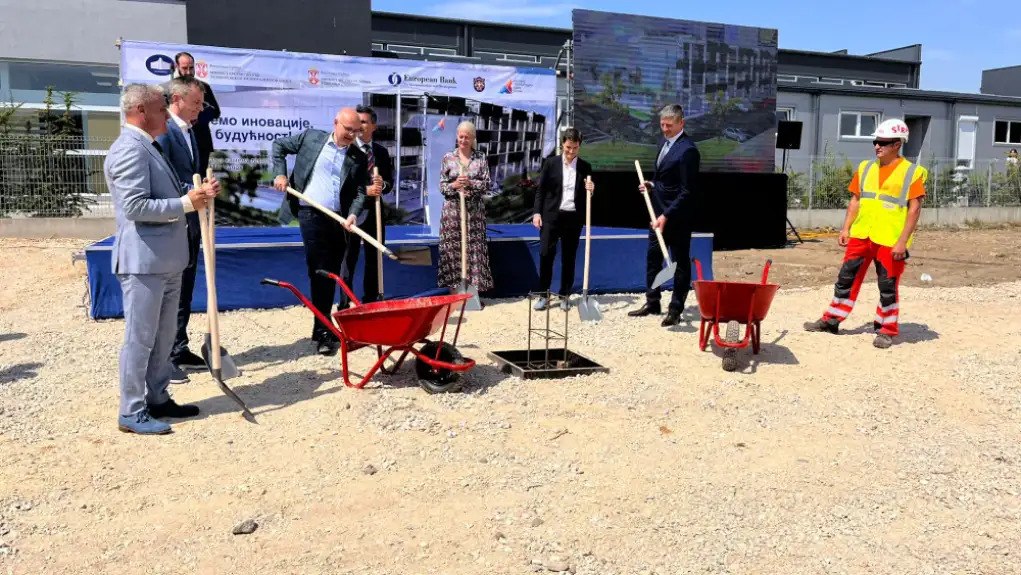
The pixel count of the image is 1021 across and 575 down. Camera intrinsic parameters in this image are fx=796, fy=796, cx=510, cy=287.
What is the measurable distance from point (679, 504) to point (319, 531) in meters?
1.37

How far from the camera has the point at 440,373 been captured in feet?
14.8

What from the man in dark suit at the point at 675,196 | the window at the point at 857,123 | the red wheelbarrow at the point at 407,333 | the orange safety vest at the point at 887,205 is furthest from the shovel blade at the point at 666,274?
the window at the point at 857,123

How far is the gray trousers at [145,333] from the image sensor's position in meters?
3.61

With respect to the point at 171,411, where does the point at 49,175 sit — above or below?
above

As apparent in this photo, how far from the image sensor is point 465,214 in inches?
265

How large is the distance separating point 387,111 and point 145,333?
6.93 m

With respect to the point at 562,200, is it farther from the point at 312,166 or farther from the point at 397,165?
the point at 397,165

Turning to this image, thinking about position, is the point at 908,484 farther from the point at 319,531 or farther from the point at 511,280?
the point at 511,280

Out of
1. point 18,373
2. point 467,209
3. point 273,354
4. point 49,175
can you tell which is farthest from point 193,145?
point 49,175

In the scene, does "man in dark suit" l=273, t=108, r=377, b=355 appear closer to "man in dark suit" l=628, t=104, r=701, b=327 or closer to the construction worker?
"man in dark suit" l=628, t=104, r=701, b=327

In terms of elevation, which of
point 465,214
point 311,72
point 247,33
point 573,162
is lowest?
point 465,214

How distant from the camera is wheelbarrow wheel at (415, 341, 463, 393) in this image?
175 inches

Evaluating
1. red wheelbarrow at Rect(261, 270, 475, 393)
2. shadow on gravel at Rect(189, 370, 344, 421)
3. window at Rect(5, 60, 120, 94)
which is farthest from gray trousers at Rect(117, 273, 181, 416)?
window at Rect(5, 60, 120, 94)

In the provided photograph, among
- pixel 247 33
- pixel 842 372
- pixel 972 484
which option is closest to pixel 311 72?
pixel 842 372
